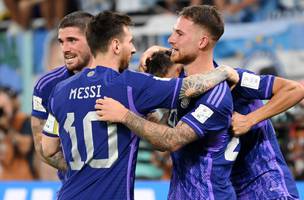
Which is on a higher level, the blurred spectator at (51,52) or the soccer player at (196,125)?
the soccer player at (196,125)

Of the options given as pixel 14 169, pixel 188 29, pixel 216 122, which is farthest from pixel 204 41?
pixel 14 169

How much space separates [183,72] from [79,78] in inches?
26.3

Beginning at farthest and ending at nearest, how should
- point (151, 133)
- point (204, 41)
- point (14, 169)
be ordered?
point (14, 169), point (204, 41), point (151, 133)

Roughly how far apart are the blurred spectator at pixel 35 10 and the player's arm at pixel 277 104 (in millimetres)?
6634

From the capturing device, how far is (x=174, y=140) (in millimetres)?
4117

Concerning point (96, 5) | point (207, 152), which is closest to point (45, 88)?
point (207, 152)

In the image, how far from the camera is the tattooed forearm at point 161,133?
4.07m

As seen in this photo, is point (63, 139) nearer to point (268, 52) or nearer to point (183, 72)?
point (183, 72)

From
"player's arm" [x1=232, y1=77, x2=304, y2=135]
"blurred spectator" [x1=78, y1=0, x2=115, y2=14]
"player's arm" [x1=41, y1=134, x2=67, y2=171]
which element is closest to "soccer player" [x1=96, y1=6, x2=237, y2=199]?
"player's arm" [x1=232, y1=77, x2=304, y2=135]

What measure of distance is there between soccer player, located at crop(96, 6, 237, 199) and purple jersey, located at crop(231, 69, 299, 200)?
0.25 metres

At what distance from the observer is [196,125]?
415cm

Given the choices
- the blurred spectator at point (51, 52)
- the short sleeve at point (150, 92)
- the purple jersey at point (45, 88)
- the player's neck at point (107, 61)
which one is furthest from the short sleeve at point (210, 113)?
the blurred spectator at point (51, 52)

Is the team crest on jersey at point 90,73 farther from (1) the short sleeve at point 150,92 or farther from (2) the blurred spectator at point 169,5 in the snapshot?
(2) the blurred spectator at point 169,5

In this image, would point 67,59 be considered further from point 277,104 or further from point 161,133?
point 277,104
